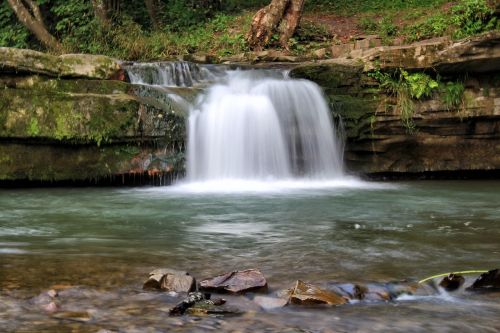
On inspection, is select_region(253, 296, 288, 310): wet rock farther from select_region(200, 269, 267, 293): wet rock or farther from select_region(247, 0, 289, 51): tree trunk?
select_region(247, 0, 289, 51): tree trunk

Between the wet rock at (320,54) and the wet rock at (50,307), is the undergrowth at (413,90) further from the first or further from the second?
the wet rock at (50,307)

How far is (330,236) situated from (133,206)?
2.86m

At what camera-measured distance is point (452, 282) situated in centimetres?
299

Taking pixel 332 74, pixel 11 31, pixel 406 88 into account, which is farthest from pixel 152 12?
pixel 406 88

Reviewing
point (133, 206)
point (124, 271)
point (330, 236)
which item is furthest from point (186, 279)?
point (133, 206)

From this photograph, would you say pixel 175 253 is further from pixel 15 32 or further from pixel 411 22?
pixel 15 32

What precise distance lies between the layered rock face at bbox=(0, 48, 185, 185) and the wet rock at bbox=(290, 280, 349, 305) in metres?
5.88

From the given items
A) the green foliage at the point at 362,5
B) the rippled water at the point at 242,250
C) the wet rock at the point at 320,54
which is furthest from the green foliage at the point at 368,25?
the rippled water at the point at 242,250

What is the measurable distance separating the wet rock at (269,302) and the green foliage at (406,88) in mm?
7446

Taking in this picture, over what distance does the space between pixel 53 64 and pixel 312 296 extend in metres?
7.04

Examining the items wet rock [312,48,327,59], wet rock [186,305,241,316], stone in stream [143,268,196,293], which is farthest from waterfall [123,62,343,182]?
wet rock [186,305,241,316]

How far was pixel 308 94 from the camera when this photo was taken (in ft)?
31.7

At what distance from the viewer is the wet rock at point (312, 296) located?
269cm

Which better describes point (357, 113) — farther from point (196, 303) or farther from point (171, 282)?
point (196, 303)
